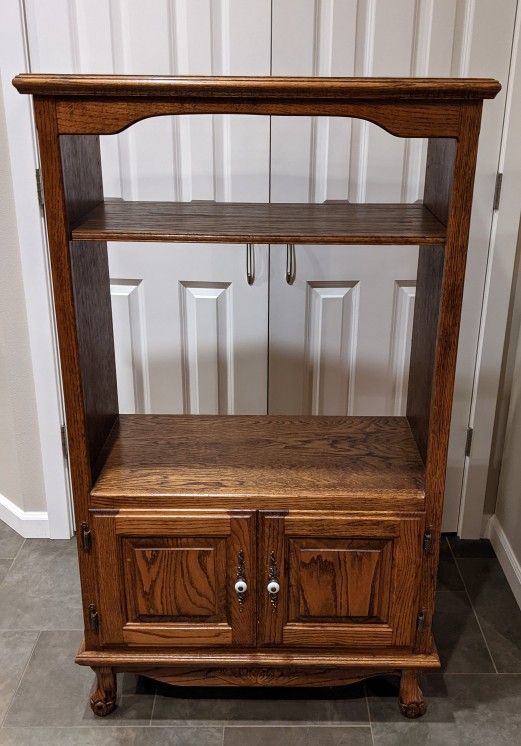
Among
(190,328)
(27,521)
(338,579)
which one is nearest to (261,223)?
(190,328)

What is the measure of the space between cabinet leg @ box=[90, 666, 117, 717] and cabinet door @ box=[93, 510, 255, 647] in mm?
118

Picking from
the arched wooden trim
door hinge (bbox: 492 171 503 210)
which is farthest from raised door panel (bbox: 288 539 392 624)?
door hinge (bbox: 492 171 503 210)

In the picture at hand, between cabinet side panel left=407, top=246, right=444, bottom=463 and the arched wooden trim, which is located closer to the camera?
the arched wooden trim

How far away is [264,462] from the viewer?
208 centimetres

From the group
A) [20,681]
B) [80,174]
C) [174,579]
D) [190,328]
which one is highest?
[80,174]

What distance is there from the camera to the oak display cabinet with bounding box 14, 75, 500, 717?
1805 mm

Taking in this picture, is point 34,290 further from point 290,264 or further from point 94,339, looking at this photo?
point 290,264

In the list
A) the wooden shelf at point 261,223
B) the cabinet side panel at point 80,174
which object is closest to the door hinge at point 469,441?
the wooden shelf at point 261,223

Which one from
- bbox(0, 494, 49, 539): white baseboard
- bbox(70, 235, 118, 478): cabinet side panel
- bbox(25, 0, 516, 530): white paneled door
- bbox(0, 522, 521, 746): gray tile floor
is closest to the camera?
bbox(70, 235, 118, 478): cabinet side panel

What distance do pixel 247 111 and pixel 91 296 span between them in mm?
596

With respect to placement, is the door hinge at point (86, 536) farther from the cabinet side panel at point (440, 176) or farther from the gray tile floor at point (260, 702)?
the cabinet side panel at point (440, 176)

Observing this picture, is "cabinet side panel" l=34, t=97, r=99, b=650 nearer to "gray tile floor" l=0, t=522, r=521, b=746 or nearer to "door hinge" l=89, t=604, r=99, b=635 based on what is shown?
"door hinge" l=89, t=604, r=99, b=635

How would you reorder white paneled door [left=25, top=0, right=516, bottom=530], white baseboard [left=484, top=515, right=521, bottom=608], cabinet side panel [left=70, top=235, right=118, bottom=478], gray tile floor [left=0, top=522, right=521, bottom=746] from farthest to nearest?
white baseboard [left=484, top=515, right=521, bottom=608] → white paneled door [left=25, top=0, right=516, bottom=530] → gray tile floor [left=0, top=522, right=521, bottom=746] → cabinet side panel [left=70, top=235, right=118, bottom=478]

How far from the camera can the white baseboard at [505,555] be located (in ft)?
8.50
